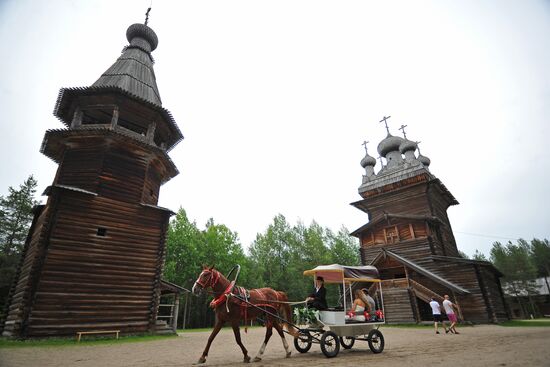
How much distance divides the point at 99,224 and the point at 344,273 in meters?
14.0

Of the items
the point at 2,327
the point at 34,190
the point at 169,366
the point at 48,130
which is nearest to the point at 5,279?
A: the point at 34,190

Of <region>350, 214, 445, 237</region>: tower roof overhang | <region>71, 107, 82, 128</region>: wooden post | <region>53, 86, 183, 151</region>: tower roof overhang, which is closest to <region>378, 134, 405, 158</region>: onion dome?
<region>350, 214, 445, 237</region>: tower roof overhang

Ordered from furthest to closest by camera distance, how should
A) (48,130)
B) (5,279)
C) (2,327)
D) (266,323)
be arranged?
(5,279), (48,130), (2,327), (266,323)

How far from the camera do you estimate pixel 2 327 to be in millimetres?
15484

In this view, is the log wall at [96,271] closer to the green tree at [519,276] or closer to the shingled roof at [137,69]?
the shingled roof at [137,69]

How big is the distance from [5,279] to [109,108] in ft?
95.2

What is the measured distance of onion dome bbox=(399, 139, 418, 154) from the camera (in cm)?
3216

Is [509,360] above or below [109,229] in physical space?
below

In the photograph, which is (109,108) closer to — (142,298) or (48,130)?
(48,130)

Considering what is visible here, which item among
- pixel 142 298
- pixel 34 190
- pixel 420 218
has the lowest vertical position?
pixel 142 298

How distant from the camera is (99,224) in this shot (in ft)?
52.5

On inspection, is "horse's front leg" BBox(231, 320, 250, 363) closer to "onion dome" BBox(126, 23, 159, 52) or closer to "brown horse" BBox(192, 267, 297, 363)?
"brown horse" BBox(192, 267, 297, 363)

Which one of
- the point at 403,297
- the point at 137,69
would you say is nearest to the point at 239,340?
the point at 403,297

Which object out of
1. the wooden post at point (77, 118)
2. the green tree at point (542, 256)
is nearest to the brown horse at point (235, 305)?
the wooden post at point (77, 118)
